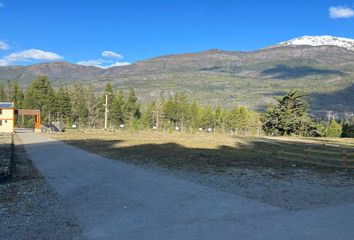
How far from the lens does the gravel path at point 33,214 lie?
265 inches

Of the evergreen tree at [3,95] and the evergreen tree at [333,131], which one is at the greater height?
the evergreen tree at [3,95]

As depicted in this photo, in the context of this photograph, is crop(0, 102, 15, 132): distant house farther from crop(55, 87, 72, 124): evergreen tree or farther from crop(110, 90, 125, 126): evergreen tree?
crop(110, 90, 125, 126): evergreen tree

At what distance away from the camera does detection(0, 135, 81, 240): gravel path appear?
673 cm

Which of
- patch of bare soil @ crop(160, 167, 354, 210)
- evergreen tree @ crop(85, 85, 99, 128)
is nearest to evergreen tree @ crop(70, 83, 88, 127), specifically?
evergreen tree @ crop(85, 85, 99, 128)

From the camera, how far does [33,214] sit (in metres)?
8.04

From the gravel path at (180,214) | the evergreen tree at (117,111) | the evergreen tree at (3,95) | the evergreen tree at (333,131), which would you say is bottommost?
the gravel path at (180,214)

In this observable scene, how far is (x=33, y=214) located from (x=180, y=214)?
338 cm

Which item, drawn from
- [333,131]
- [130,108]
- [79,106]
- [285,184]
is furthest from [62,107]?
[285,184]

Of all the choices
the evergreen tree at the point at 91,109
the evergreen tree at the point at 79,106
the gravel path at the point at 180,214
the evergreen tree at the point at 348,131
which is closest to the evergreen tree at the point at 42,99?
the evergreen tree at the point at 79,106

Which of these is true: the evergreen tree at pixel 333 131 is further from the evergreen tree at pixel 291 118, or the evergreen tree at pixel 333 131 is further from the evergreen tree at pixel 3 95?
the evergreen tree at pixel 3 95

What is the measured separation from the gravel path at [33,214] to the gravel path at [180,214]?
1.02 feet

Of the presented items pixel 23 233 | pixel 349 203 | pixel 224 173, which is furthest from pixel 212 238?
pixel 224 173

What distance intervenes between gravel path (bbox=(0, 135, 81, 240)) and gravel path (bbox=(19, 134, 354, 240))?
1.02 ft

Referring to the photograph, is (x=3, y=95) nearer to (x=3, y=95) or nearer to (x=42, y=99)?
(x=3, y=95)
